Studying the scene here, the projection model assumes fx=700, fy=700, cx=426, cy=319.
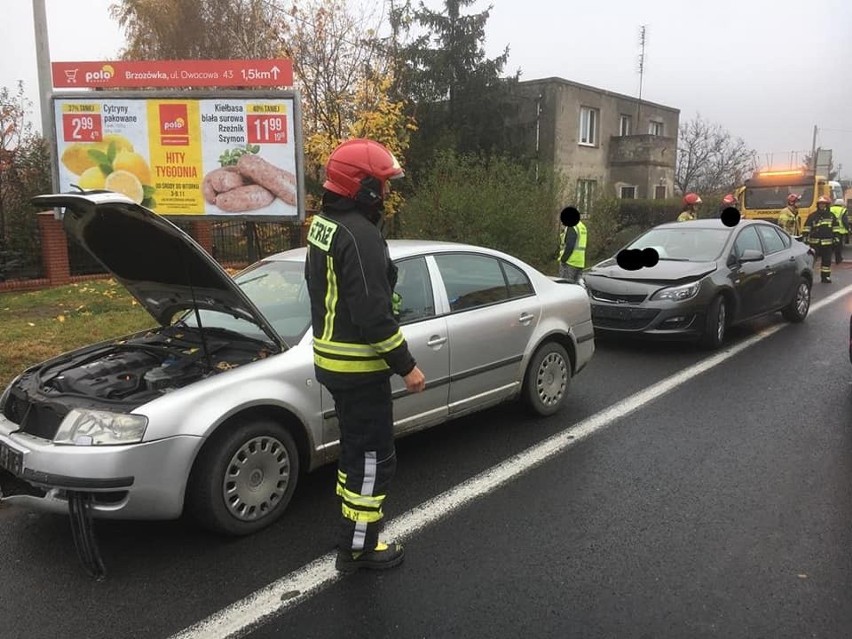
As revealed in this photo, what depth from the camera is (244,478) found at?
3.54m

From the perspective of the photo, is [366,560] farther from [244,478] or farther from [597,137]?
[597,137]

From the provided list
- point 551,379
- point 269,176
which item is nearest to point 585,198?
point 269,176

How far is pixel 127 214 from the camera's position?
11.2 feet

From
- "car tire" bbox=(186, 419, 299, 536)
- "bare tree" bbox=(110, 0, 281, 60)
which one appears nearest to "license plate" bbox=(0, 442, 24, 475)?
"car tire" bbox=(186, 419, 299, 536)

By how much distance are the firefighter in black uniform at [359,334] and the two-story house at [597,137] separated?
2238 centimetres

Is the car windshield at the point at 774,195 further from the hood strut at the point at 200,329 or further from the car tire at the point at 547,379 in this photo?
the hood strut at the point at 200,329

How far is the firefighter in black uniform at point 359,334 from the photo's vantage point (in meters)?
2.94

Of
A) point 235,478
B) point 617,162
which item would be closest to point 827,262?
point 235,478

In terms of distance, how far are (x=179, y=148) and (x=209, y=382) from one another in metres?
9.10

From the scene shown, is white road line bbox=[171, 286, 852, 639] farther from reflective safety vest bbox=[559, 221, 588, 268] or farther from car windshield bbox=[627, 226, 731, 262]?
reflective safety vest bbox=[559, 221, 588, 268]

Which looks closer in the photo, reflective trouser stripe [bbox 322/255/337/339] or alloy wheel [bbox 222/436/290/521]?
reflective trouser stripe [bbox 322/255/337/339]

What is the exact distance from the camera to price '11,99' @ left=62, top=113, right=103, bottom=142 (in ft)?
37.2

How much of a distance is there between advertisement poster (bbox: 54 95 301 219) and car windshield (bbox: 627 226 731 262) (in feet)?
19.1

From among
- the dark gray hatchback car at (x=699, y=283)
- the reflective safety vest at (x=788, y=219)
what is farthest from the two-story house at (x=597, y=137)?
the dark gray hatchback car at (x=699, y=283)
